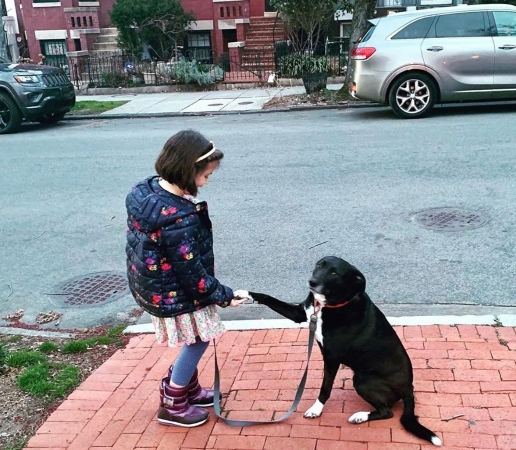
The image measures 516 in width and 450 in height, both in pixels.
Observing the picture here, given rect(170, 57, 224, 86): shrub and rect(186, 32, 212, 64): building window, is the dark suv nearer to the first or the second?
rect(170, 57, 224, 86): shrub

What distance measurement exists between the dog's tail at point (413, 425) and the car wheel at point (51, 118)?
1258cm

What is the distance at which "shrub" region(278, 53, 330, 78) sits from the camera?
1722 cm

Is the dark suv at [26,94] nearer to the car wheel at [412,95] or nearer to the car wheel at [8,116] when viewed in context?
the car wheel at [8,116]

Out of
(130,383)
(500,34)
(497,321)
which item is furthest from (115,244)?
(500,34)

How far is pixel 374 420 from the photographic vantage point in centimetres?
300

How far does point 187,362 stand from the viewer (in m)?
3.09

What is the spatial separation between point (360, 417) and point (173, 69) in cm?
Result: 1671

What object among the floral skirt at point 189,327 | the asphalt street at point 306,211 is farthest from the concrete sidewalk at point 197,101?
the floral skirt at point 189,327

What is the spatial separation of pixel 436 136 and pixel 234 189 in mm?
3739

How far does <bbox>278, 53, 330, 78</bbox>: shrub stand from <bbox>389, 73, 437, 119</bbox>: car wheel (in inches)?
252

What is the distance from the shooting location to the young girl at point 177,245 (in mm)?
2680

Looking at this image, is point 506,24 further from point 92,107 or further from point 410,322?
point 92,107

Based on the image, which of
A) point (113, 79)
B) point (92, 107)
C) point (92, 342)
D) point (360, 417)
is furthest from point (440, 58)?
point (113, 79)

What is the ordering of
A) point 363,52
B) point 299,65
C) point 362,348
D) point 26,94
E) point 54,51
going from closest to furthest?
1. point 362,348
2. point 363,52
3. point 26,94
4. point 299,65
5. point 54,51
